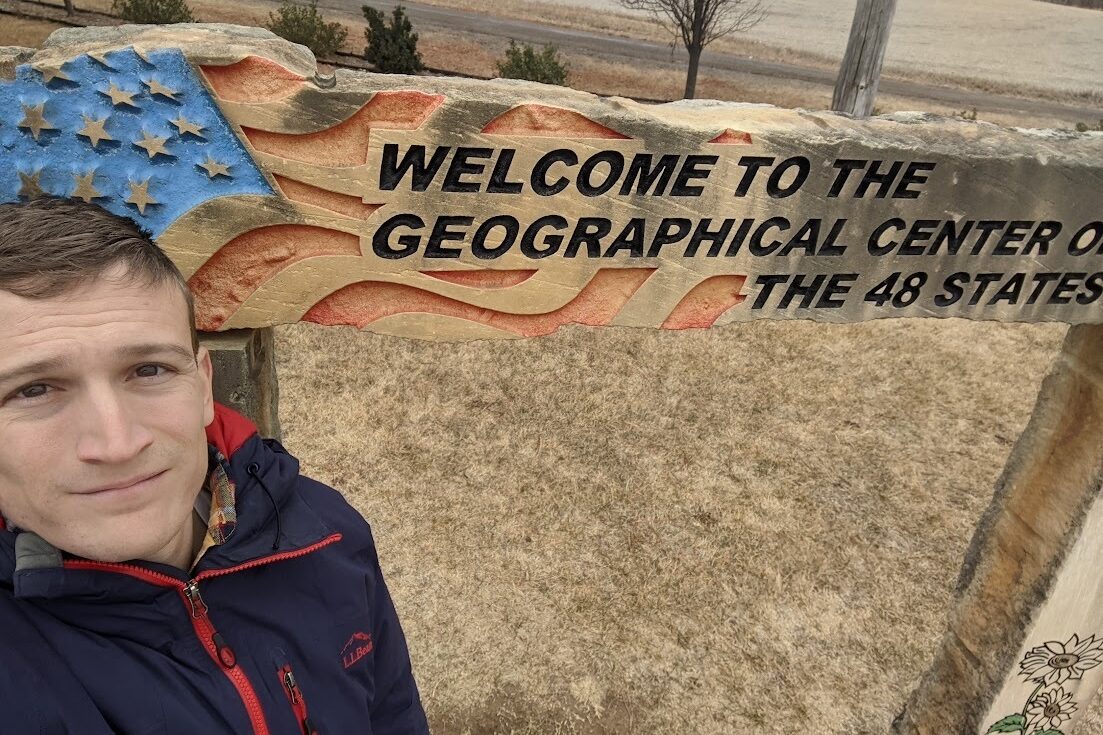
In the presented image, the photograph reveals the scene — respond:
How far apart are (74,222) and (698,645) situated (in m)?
3.30

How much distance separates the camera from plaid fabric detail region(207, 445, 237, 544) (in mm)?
1261

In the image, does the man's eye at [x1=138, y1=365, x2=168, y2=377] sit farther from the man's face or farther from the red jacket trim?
the red jacket trim

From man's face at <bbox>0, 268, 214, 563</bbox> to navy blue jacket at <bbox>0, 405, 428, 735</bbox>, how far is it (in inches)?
2.0

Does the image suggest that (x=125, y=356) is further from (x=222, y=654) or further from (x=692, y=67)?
(x=692, y=67)

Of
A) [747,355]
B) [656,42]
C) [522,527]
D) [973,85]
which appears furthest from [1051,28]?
[522,527]

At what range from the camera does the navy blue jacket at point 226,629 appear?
1047 millimetres

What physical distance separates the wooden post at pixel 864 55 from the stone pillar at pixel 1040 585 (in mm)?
3924

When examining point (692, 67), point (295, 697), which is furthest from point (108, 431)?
point (692, 67)

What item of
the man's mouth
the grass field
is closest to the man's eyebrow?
the man's mouth

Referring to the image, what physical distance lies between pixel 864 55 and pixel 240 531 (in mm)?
6205

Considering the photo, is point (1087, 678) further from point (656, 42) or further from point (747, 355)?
point (656, 42)

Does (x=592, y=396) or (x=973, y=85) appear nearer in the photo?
(x=592, y=396)

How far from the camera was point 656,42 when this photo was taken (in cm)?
1642

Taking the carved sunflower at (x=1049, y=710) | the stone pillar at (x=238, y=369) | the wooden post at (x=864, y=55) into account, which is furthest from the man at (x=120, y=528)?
the wooden post at (x=864, y=55)
